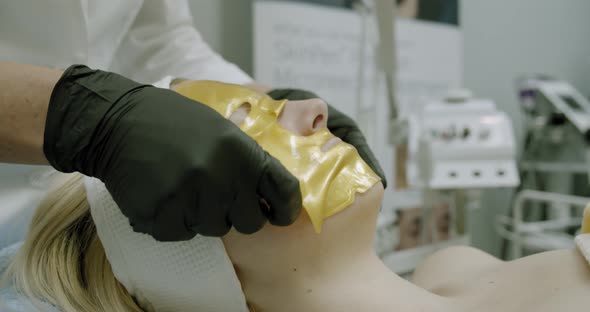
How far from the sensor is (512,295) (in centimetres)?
78

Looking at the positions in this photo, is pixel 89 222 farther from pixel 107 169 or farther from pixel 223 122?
pixel 223 122

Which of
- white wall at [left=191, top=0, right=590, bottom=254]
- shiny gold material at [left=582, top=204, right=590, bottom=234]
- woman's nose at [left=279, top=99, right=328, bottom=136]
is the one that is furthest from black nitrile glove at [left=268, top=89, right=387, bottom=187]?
white wall at [left=191, top=0, right=590, bottom=254]

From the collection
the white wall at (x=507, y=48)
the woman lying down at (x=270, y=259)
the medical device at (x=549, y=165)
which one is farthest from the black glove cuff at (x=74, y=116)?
the white wall at (x=507, y=48)

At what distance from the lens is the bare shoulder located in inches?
37.3

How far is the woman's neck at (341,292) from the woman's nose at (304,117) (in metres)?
0.23

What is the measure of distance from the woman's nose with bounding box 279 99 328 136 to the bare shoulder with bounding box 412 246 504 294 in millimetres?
408

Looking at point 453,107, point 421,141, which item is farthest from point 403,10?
point 421,141

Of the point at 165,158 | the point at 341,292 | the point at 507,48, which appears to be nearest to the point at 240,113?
the point at 165,158

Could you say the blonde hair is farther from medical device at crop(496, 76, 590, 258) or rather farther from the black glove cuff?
medical device at crop(496, 76, 590, 258)

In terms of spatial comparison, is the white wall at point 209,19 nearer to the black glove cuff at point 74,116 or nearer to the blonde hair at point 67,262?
the blonde hair at point 67,262

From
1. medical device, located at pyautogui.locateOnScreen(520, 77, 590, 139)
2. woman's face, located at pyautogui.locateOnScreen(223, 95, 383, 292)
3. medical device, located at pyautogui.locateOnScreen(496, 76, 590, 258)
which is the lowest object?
medical device, located at pyautogui.locateOnScreen(496, 76, 590, 258)

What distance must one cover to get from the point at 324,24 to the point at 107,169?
1.63 m

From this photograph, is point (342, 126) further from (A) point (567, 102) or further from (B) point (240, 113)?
(A) point (567, 102)

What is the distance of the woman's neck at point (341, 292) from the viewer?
0.82 metres
